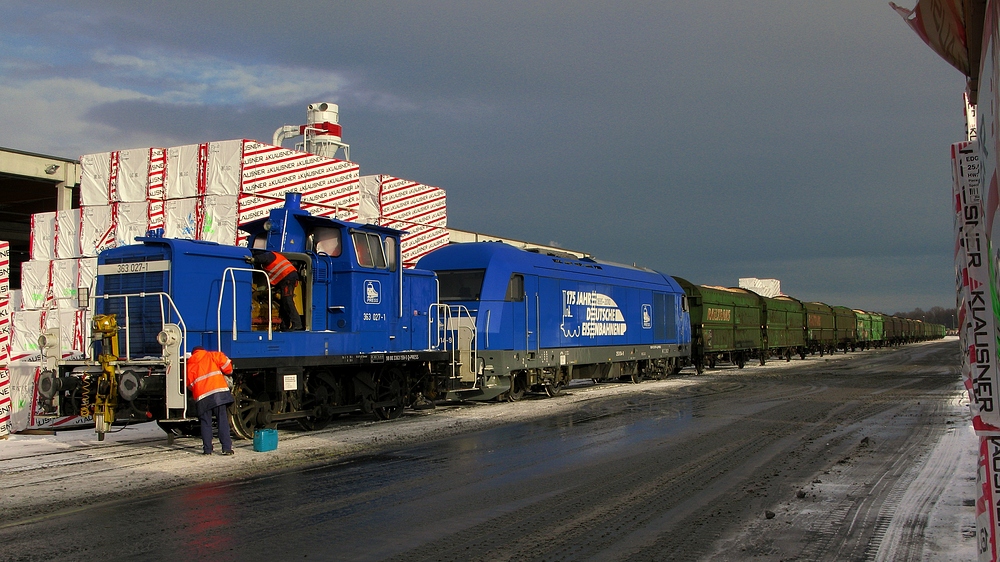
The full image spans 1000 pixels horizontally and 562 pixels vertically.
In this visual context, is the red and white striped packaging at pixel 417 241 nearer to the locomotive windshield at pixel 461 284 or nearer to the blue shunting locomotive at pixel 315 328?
the blue shunting locomotive at pixel 315 328

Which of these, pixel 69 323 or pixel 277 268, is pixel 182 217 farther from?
pixel 277 268

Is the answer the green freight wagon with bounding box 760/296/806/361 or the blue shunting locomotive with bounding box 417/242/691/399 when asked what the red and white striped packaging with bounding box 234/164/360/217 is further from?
the green freight wagon with bounding box 760/296/806/361

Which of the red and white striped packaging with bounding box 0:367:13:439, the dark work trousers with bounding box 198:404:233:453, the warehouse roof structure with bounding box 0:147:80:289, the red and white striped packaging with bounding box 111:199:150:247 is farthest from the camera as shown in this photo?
the warehouse roof structure with bounding box 0:147:80:289

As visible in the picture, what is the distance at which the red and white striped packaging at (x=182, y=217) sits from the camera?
1647cm

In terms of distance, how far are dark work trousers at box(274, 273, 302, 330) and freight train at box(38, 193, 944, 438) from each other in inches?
6.0

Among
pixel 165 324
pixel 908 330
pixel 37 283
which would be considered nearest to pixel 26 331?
pixel 37 283

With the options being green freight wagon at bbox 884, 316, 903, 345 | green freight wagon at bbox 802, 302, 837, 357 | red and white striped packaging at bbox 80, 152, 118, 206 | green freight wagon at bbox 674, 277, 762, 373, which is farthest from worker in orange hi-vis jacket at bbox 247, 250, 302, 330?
green freight wagon at bbox 884, 316, 903, 345

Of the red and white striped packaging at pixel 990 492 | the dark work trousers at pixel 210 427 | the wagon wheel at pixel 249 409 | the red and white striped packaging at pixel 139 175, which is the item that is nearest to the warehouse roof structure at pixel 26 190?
the red and white striped packaging at pixel 139 175

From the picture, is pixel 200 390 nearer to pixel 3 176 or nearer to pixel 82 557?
pixel 82 557

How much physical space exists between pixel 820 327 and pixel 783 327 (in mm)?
9170

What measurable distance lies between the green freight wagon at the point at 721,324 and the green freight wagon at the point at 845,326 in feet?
57.8

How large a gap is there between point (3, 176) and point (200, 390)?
61.1ft

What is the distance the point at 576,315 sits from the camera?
20078 mm

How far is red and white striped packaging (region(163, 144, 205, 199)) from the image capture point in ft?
54.5
